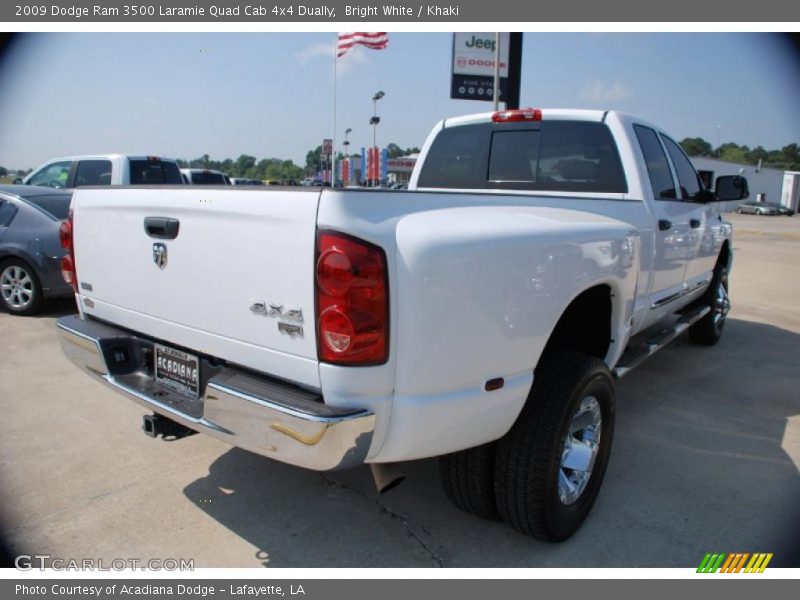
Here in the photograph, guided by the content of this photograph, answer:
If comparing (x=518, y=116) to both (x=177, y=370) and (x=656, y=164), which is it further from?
(x=177, y=370)

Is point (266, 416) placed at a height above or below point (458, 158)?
below

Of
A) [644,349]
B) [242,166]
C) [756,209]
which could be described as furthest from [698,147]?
[644,349]

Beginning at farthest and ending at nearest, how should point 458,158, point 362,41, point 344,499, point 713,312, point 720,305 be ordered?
point 362,41 → point 720,305 → point 713,312 → point 458,158 → point 344,499

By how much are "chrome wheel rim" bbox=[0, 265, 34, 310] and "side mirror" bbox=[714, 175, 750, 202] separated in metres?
7.21

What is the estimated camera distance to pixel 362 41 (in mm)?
12750

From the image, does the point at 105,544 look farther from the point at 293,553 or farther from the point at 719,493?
the point at 719,493

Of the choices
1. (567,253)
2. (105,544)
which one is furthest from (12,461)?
(567,253)

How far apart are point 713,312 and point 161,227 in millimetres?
5518

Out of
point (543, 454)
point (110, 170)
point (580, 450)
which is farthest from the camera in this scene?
point (110, 170)

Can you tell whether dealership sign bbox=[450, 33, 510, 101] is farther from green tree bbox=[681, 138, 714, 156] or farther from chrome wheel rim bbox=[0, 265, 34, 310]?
green tree bbox=[681, 138, 714, 156]

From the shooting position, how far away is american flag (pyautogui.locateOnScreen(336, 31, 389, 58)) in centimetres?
1252

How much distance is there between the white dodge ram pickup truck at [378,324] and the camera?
1.94 meters

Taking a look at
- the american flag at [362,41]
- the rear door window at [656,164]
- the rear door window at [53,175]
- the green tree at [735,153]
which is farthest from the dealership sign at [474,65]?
the green tree at [735,153]

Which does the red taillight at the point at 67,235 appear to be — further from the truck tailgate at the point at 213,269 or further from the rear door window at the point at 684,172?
the rear door window at the point at 684,172
